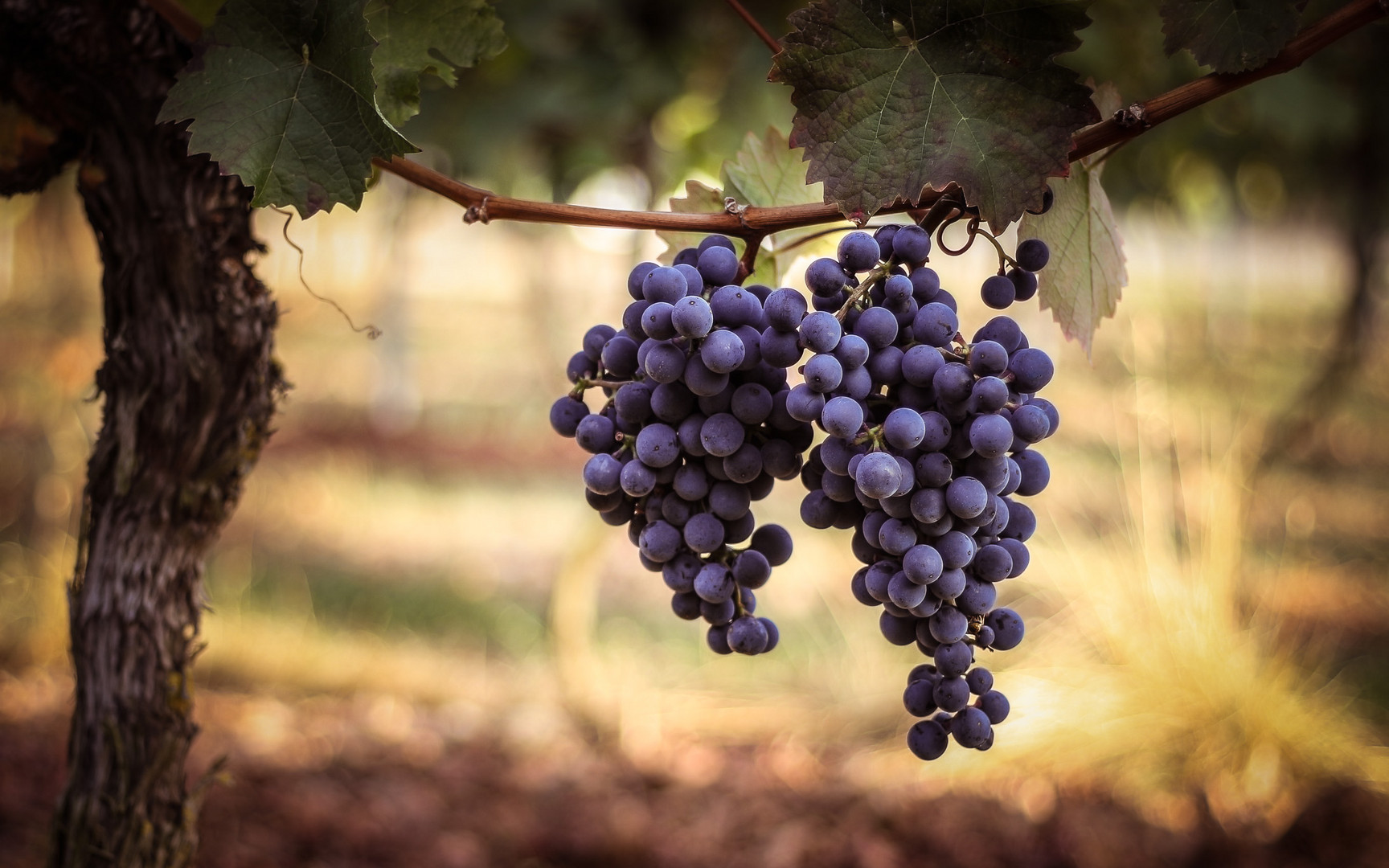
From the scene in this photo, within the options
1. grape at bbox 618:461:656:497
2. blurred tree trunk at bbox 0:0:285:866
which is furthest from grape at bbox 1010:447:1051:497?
blurred tree trunk at bbox 0:0:285:866

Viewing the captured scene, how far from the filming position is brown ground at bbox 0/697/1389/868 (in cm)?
208

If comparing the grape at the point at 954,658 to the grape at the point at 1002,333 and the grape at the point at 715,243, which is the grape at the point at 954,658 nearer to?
the grape at the point at 1002,333

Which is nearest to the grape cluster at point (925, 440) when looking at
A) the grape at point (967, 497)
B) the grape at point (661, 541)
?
the grape at point (967, 497)

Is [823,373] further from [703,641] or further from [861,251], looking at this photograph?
[703,641]

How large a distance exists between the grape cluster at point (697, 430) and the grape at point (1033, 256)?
21 cm

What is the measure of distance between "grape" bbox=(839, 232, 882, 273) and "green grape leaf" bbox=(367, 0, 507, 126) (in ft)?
1.51

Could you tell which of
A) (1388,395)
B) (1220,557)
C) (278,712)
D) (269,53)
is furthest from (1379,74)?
(1388,395)

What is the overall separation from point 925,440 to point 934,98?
0.28 meters

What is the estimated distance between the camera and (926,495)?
638 mm

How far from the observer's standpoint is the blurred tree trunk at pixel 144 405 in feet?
3.08

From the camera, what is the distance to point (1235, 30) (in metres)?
0.65

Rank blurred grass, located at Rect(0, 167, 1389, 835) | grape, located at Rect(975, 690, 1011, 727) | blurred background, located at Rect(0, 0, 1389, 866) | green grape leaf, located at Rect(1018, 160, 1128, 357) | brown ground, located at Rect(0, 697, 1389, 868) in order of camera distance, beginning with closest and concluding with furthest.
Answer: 1. grape, located at Rect(975, 690, 1011, 727)
2. green grape leaf, located at Rect(1018, 160, 1128, 357)
3. brown ground, located at Rect(0, 697, 1389, 868)
4. blurred background, located at Rect(0, 0, 1389, 866)
5. blurred grass, located at Rect(0, 167, 1389, 835)

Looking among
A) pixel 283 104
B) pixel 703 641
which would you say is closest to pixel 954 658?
pixel 283 104

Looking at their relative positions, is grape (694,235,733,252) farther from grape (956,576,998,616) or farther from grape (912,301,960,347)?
grape (956,576,998,616)
